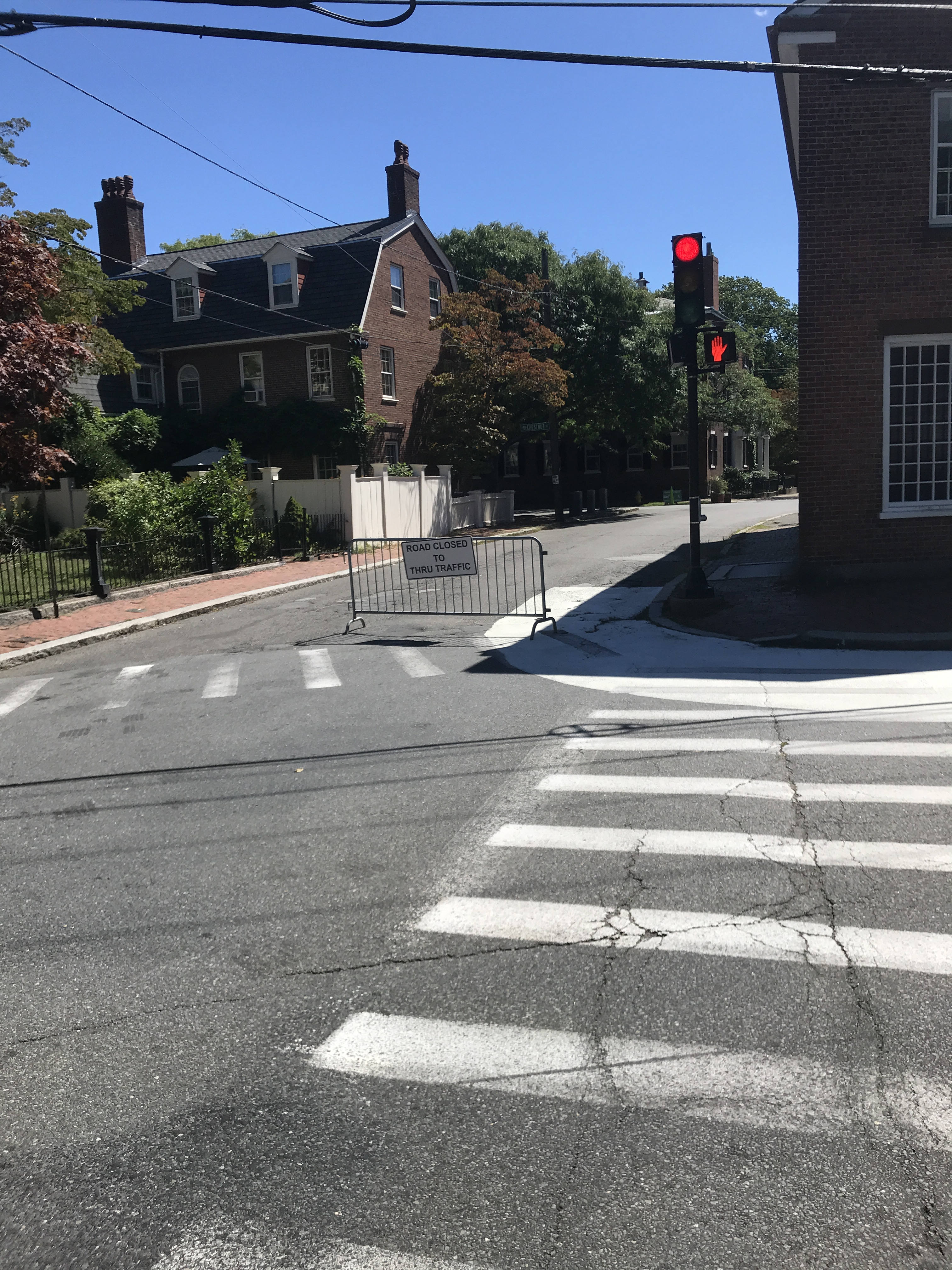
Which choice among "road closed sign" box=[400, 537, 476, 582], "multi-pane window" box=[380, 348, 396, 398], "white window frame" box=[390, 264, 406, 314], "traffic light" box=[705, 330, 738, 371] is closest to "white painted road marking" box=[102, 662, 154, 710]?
"road closed sign" box=[400, 537, 476, 582]

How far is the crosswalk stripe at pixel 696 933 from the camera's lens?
Answer: 170 inches

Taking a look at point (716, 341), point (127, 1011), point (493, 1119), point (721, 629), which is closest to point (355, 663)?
point (721, 629)

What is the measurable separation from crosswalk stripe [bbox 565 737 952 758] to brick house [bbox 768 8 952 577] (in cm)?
695

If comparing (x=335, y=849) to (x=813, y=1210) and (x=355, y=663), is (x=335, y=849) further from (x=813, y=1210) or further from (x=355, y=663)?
(x=355, y=663)

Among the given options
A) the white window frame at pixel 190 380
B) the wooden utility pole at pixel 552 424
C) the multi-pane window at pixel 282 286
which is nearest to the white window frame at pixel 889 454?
the wooden utility pole at pixel 552 424

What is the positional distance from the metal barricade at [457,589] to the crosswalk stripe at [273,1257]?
9472 mm

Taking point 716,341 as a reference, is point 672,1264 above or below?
below

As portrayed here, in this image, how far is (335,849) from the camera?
5.88m

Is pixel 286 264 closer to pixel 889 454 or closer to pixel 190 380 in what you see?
pixel 190 380

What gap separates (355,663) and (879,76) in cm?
894

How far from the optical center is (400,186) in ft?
116

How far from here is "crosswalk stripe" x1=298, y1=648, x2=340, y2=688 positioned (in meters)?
10.7

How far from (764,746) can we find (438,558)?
700 centimetres

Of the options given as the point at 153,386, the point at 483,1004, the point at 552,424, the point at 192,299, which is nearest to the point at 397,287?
the point at 192,299
